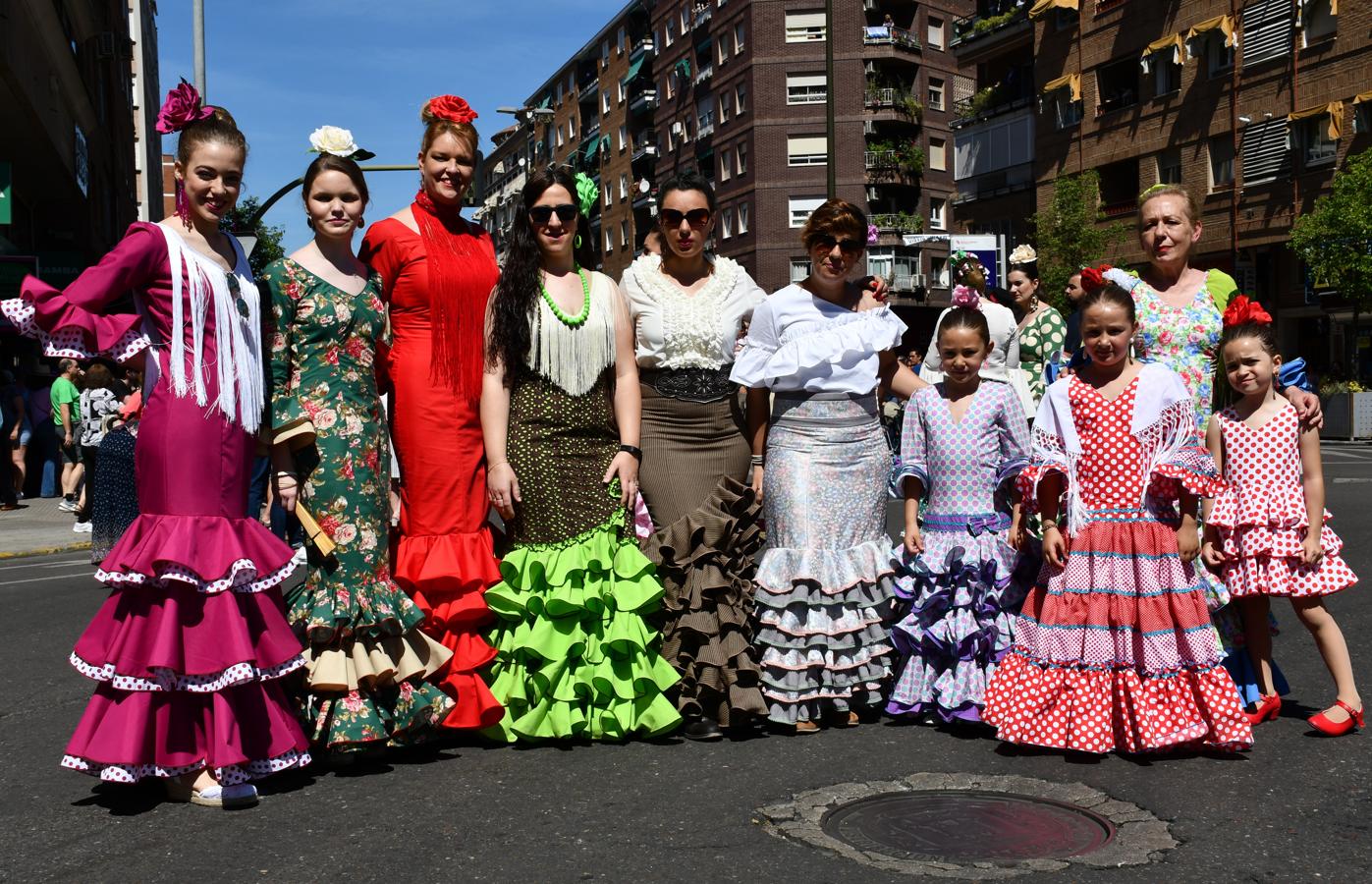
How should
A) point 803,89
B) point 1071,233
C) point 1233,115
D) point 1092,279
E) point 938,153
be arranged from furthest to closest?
point 938,153 < point 803,89 < point 1071,233 < point 1233,115 < point 1092,279

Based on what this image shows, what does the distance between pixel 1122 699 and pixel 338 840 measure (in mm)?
3082

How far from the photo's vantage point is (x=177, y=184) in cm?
479

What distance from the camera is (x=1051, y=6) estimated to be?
43469 mm

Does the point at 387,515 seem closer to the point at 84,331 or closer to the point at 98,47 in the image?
the point at 84,331

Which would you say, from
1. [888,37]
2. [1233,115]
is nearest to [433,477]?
[1233,115]

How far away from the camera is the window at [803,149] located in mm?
61656

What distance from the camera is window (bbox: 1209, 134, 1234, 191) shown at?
38.1 metres

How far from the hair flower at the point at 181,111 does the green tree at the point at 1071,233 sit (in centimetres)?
3654

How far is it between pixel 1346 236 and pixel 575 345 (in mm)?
30158

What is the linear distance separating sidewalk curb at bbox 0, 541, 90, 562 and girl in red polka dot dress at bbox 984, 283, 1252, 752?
12312 mm

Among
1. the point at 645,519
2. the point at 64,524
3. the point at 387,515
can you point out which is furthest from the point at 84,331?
the point at 64,524

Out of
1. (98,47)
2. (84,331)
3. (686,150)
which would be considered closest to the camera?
(84,331)

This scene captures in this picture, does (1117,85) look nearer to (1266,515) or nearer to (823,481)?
(1266,515)

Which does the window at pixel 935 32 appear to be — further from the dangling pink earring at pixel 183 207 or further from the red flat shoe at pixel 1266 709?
the dangling pink earring at pixel 183 207
